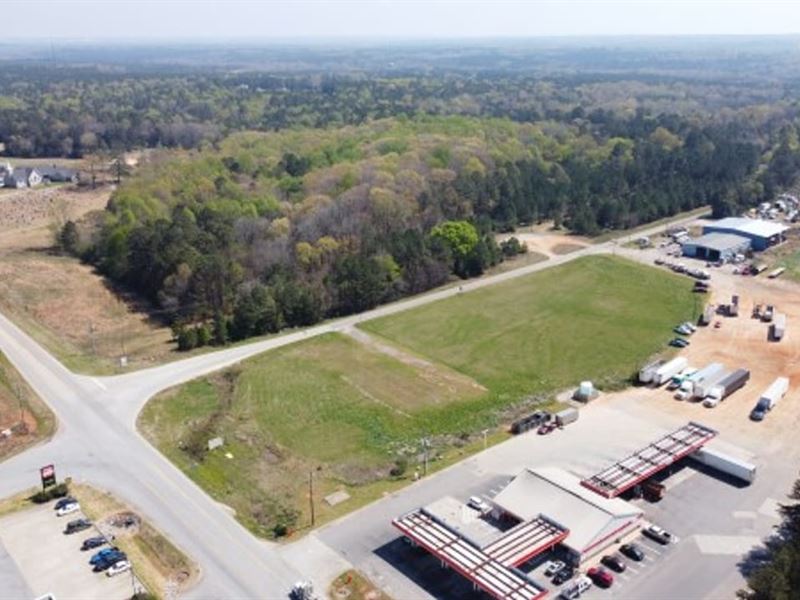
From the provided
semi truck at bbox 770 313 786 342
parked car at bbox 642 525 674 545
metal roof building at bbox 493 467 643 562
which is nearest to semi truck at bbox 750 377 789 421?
semi truck at bbox 770 313 786 342

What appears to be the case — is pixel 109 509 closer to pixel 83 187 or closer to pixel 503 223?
pixel 503 223

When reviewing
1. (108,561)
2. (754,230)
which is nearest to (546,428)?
(108,561)

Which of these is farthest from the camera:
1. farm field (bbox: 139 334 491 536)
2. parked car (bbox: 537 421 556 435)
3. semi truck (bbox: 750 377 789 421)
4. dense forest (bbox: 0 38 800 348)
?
dense forest (bbox: 0 38 800 348)

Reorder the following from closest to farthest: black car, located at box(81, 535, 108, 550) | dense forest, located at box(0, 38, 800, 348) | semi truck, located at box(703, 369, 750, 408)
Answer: black car, located at box(81, 535, 108, 550)
semi truck, located at box(703, 369, 750, 408)
dense forest, located at box(0, 38, 800, 348)

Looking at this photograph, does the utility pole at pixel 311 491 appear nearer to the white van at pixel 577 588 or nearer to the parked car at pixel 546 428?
the white van at pixel 577 588

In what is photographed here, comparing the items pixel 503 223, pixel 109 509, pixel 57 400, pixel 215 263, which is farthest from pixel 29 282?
pixel 503 223

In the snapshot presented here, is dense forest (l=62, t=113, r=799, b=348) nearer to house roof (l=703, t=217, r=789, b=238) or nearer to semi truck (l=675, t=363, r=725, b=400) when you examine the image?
house roof (l=703, t=217, r=789, b=238)
